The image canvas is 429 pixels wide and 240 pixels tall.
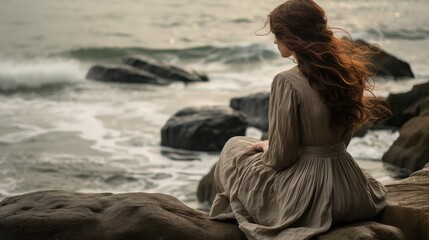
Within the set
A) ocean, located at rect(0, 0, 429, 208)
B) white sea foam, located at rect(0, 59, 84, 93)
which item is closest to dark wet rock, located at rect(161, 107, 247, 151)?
ocean, located at rect(0, 0, 429, 208)

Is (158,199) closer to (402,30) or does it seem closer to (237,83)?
(237,83)

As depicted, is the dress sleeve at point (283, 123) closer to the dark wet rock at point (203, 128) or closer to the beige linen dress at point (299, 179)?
the beige linen dress at point (299, 179)

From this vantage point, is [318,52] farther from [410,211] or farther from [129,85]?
[129,85]

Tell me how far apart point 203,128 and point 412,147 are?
11.0 ft

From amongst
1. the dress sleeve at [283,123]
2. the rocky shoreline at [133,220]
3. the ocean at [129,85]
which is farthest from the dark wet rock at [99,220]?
the ocean at [129,85]

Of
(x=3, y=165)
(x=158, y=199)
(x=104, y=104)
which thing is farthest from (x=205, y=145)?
(x=158, y=199)

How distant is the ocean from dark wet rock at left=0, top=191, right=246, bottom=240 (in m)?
1.21

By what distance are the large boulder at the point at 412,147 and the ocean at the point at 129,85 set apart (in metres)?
0.23

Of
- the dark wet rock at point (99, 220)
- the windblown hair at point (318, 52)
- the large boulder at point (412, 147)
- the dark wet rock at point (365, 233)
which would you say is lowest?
the large boulder at point (412, 147)

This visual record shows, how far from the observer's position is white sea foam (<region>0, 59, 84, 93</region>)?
1886 cm

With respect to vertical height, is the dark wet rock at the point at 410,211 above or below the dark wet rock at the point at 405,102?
above

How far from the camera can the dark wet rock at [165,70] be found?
18.3 metres

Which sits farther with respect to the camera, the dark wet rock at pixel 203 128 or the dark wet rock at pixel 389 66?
the dark wet rock at pixel 389 66

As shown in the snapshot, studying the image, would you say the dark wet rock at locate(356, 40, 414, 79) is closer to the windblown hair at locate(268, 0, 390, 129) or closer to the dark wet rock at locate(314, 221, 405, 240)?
the windblown hair at locate(268, 0, 390, 129)
